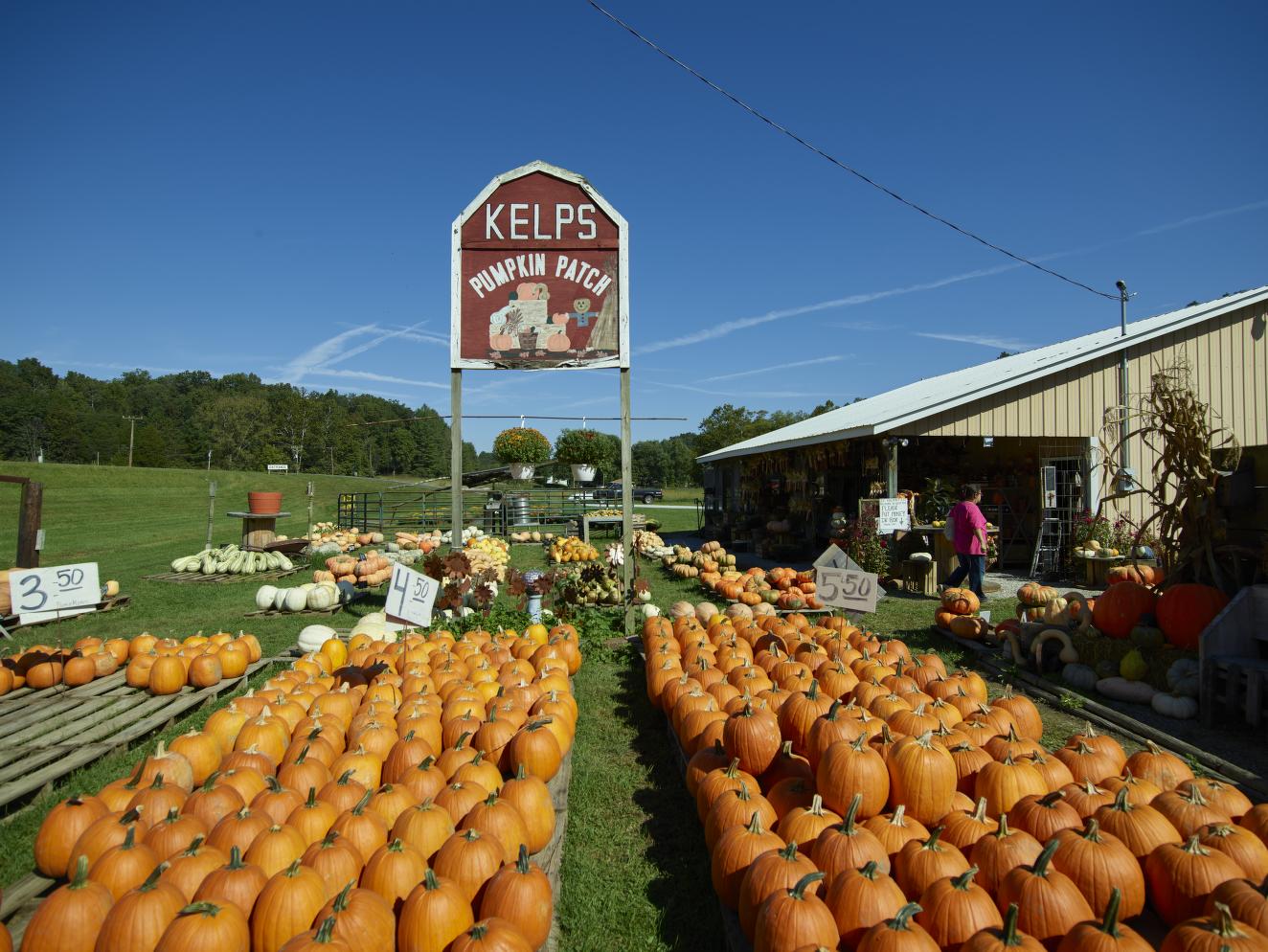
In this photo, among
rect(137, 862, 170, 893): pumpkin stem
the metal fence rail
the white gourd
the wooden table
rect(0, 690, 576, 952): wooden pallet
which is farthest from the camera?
the metal fence rail

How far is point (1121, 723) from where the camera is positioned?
5.17 metres

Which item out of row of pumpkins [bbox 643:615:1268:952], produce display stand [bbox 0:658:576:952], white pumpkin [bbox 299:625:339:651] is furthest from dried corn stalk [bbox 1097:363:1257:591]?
white pumpkin [bbox 299:625:339:651]

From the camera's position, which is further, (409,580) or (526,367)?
(526,367)

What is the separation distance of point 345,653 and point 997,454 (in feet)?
47.6

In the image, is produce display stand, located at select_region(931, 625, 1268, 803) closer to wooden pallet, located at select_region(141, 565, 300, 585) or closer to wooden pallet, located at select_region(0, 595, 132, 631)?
wooden pallet, located at select_region(0, 595, 132, 631)

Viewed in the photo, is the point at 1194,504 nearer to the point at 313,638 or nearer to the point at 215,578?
the point at 313,638

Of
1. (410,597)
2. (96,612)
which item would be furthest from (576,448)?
(410,597)

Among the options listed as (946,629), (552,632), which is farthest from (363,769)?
(946,629)

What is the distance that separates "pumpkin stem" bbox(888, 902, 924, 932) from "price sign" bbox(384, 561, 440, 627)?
4688mm

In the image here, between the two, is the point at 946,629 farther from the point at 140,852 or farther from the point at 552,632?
the point at 140,852

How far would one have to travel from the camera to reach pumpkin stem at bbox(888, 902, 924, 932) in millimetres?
2158

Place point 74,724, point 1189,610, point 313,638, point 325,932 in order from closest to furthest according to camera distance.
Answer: point 325,932, point 74,724, point 1189,610, point 313,638

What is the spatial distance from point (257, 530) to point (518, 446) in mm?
6959

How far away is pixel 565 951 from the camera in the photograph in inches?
109
